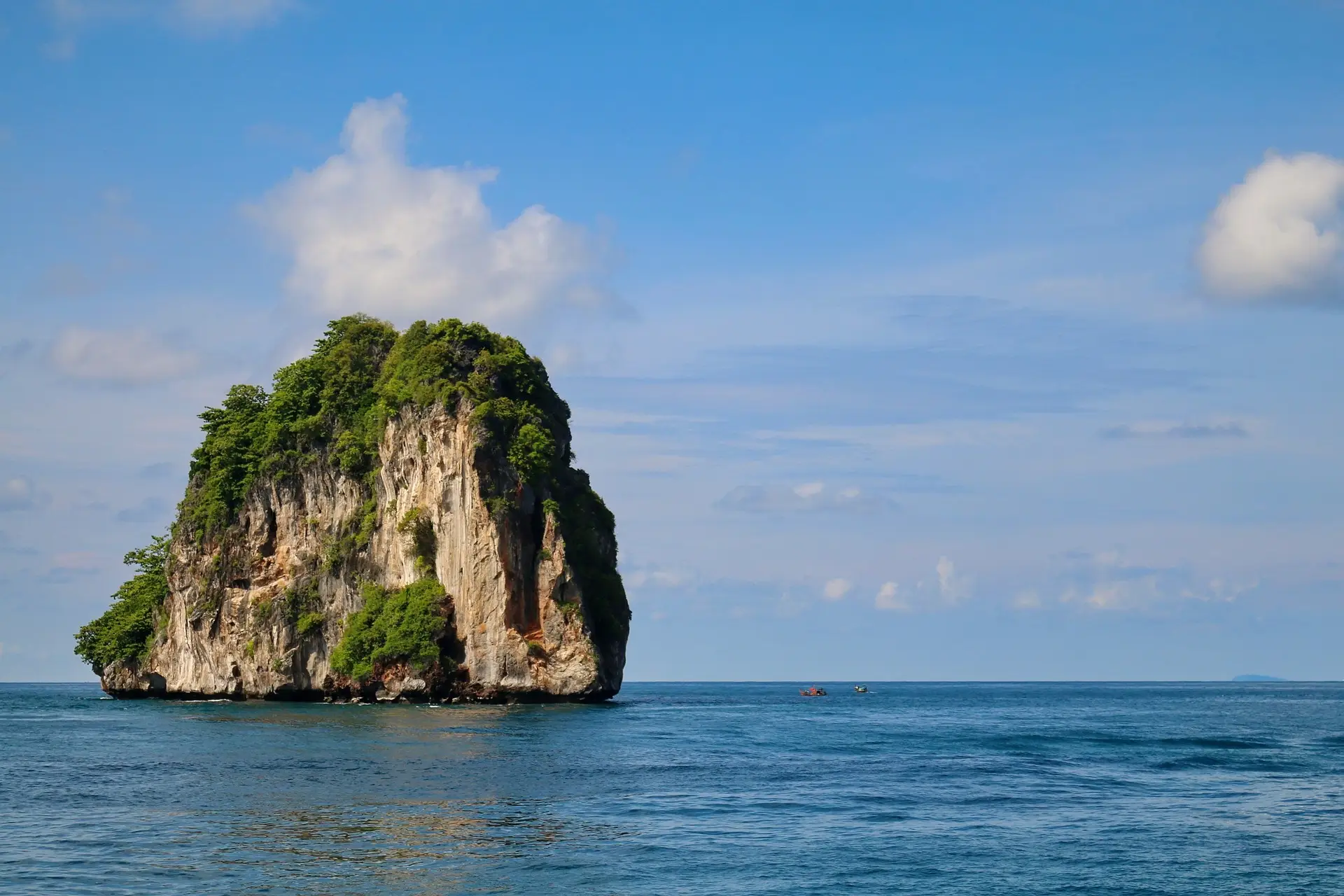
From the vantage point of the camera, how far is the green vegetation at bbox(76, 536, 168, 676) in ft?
326

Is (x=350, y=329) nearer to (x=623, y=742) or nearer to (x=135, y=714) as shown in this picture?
(x=135, y=714)

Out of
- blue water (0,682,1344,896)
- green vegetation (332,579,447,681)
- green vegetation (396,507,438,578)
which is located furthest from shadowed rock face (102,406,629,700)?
blue water (0,682,1344,896)

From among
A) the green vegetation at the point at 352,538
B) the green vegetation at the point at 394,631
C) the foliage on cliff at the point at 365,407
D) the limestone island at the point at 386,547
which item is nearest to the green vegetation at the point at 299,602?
the limestone island at the point at 386,547

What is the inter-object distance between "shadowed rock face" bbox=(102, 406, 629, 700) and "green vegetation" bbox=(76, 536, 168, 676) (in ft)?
5.23

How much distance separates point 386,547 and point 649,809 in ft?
174

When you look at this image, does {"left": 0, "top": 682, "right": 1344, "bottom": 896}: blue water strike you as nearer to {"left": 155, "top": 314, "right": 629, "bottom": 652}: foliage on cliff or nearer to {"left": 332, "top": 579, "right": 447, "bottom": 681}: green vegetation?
{"left": 332, "top": 579, "right": 447, "bottom": 681}: green vegetation

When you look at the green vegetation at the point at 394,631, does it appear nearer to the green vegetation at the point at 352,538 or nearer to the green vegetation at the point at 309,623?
the green vegetation at the point at 309,623

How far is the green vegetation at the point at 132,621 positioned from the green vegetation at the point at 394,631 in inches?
890

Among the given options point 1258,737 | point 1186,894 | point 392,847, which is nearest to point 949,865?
point 1186,894

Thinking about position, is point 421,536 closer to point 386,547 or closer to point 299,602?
point 386,547

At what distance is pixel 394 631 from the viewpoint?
7969 cm

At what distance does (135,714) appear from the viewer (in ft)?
249

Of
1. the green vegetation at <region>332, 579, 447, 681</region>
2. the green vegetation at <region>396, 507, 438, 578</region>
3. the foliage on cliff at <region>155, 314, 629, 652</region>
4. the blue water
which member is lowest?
the blue water

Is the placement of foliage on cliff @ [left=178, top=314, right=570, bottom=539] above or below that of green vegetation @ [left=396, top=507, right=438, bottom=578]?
above
